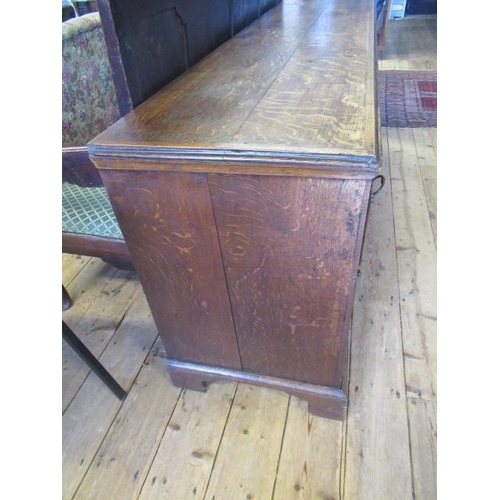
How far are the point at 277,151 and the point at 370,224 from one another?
1314 millimetres

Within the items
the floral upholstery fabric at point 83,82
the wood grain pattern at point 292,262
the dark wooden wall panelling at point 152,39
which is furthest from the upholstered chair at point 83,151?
the wood grain pattern at point 292,262

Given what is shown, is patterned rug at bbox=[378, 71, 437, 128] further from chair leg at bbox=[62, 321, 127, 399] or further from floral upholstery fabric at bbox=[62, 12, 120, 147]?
chair leg at bbox=[62, 321, 127, 399]

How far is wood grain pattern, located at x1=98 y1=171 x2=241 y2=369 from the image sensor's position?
0.76m

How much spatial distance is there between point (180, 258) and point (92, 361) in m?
0.44

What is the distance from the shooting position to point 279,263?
0.80 metres

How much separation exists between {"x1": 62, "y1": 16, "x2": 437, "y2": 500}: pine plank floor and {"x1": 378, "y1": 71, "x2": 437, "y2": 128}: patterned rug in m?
1.57

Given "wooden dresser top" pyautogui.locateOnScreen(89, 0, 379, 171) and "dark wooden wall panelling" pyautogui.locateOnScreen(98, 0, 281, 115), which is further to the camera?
"dark wooden wall panelling" pyautogui.locateOnScreen(98, 0, 281, 115)

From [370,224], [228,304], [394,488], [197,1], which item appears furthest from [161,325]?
[370,224]

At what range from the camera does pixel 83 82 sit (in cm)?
133

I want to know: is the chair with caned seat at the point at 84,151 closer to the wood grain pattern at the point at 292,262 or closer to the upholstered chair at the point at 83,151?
the upholstered chair at the point at 83,151

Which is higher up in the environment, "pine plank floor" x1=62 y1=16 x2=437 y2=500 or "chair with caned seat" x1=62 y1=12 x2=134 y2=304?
"chair with caned seat" x1=62 y1=12 x2=134 y2=304

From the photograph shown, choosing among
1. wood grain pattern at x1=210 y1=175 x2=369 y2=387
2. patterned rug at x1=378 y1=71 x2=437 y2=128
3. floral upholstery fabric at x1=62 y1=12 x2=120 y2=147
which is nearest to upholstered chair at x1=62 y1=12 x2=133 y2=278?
floral upholstery fabric at x1=62 y1=12 x2=120 y2=147

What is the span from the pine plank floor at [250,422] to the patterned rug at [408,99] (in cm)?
157
